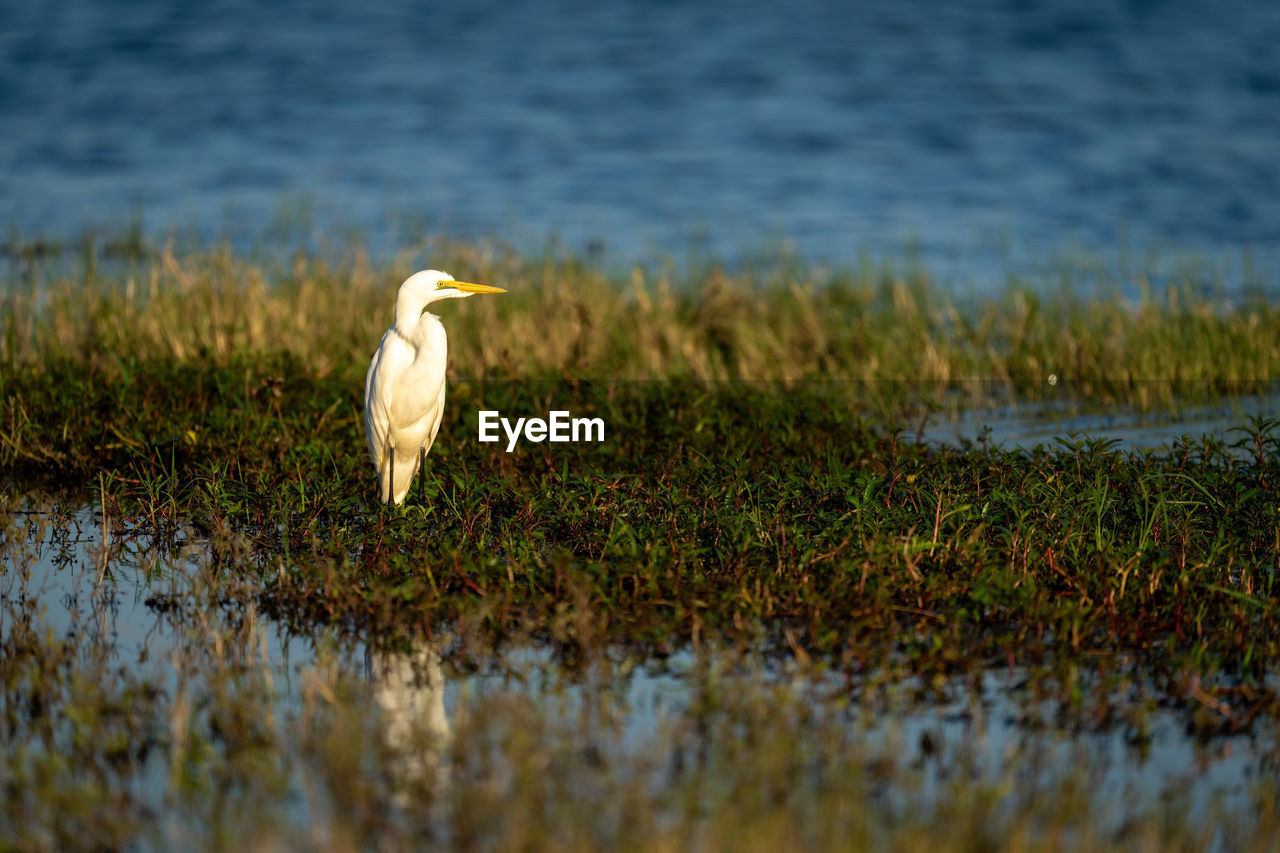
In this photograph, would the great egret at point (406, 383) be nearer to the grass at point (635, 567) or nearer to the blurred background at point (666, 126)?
the grass at point (635, 567)

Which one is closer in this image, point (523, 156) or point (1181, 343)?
point (1181, 343)

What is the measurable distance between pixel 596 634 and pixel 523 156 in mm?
18144

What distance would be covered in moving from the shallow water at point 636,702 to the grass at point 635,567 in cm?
4

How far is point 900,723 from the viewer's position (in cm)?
366

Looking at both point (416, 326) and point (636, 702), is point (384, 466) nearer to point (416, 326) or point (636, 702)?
point (416, 326)

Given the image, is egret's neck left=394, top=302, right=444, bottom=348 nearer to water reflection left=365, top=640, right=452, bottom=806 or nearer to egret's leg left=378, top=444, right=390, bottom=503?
egret's leg left=378, top=444, right=390, bottom=503

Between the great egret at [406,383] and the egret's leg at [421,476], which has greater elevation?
the great egret at [406,383]

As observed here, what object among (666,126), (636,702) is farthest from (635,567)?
(666,126)

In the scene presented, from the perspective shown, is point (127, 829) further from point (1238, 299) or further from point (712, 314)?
point (1238, 299)

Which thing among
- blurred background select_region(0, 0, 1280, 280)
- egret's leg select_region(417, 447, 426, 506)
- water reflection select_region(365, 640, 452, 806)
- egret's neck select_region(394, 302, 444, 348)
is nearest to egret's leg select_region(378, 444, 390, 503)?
egret's leg select_region(417, 447, 426, 506)

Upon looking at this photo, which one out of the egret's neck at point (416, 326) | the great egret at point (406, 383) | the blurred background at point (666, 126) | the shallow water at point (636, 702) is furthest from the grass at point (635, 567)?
the blurred background at point (666, 126)

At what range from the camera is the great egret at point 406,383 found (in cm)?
575

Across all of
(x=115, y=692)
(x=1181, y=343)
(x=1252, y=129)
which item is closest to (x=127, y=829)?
(x=115, y=692)

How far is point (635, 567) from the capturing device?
4.55m
